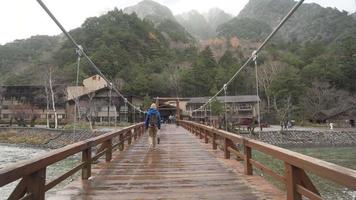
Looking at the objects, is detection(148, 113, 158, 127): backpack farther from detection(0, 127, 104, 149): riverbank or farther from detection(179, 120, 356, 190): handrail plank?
detection(0, 127, 104, 149): riverbank

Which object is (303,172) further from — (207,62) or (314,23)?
(314,23)

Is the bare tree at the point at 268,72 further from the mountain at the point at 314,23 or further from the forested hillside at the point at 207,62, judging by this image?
the mountain at the point at 314,23

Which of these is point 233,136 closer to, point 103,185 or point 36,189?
point 103,185

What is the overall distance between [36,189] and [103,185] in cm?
148

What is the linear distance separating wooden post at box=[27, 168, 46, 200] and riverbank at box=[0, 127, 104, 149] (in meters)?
26.4

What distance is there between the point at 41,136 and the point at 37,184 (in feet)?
106

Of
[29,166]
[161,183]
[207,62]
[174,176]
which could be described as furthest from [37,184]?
[207,62]

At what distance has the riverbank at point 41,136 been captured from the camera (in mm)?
29609

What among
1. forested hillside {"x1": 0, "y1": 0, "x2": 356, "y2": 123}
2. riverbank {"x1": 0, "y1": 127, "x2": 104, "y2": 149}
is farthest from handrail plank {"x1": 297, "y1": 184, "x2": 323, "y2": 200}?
forested hillside {"x1": 0, "y1": 0, "x2": 356, "y2": 123}

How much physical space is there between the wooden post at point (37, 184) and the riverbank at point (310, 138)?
91.4ft

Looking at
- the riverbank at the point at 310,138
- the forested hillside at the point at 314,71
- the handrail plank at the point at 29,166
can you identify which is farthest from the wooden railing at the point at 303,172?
the forested hillside at the point at 314,71

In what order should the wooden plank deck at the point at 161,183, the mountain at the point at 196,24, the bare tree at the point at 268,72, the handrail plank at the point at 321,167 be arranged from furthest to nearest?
the mountain at the point at 196,24, the bare tree at the point at 268,72, the wooden plank deck at the point at 161,183, the handrail plank at the point at 321,167

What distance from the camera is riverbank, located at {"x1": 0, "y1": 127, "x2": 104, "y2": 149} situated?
97.1 feet

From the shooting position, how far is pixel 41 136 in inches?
1286
